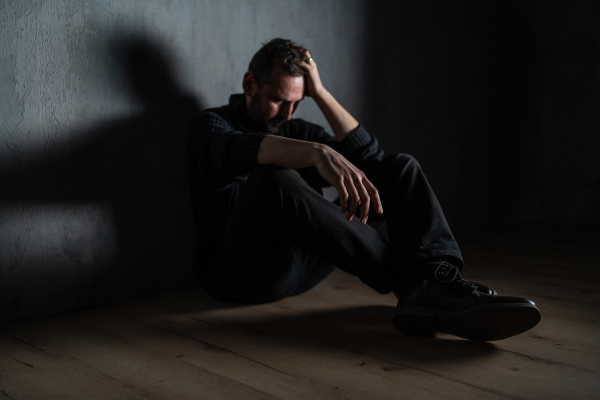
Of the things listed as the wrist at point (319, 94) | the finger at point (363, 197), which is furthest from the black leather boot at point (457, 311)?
the wrist at point (319, 94)

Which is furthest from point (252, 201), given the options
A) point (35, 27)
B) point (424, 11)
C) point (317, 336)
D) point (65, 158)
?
point (424, 11)

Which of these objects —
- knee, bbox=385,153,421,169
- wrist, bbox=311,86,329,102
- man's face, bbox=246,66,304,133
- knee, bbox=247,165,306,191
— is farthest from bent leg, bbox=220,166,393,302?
wrist, bbox=311,86,329,102

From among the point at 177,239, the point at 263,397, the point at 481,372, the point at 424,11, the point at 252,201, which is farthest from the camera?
the point at 424,11

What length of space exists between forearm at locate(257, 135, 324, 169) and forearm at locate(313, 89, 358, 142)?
18.6 inches

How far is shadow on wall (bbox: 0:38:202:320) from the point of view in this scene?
1.33m

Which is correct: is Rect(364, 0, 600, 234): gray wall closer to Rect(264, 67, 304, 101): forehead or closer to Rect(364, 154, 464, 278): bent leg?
Rect(264, 67, 304, 101): forehead

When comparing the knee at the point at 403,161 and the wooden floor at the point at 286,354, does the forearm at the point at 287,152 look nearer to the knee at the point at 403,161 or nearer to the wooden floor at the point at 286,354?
the knee at the point at 403,161

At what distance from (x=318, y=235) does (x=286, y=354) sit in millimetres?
292

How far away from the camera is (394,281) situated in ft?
4.00

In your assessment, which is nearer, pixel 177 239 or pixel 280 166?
pixel 280 166

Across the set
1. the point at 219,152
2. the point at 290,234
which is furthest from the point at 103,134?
the point at 290,234

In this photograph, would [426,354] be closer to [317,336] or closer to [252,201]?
[317,336]

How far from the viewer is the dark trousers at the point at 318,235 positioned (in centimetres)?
117

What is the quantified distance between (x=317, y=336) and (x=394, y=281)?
0.25 m
